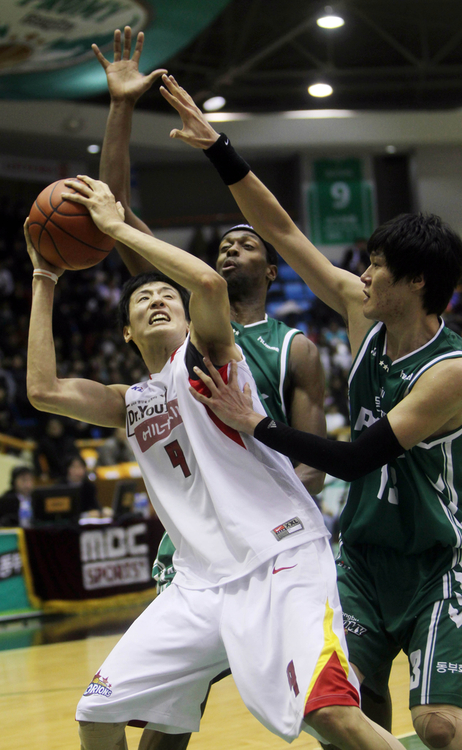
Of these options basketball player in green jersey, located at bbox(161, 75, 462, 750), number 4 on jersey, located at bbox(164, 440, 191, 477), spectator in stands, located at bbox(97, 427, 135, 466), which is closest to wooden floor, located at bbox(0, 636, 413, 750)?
basketball player in green jersey, located at bbox(161, 75, 462, 750)

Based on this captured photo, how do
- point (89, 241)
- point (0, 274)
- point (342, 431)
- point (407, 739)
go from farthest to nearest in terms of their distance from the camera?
point (0, 274), point (342, 431), point (407, 739), point (89, 241)

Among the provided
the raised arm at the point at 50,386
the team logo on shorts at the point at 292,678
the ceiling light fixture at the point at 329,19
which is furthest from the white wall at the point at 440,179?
the team logo on shorts at the point at 292,678

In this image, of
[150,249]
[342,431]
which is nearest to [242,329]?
[150,249]

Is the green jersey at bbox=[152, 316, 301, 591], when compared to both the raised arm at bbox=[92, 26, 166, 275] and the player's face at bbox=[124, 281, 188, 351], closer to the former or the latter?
the player's face at bbox=[124, 281, 188, 351]

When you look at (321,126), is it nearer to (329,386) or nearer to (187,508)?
(329,386)

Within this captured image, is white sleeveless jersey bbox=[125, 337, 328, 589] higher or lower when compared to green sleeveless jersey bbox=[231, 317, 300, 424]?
lower

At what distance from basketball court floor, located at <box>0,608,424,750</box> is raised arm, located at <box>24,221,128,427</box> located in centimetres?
217

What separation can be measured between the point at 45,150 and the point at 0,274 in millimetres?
4739

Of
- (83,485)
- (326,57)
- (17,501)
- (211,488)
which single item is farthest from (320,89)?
(211,488)

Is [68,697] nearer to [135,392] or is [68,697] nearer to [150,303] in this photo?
[135,392]

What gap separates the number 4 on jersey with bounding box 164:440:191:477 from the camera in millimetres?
2932

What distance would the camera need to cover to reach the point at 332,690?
2.37 metres

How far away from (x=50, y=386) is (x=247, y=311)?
3.76 feet

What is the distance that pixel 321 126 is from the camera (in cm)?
2228
